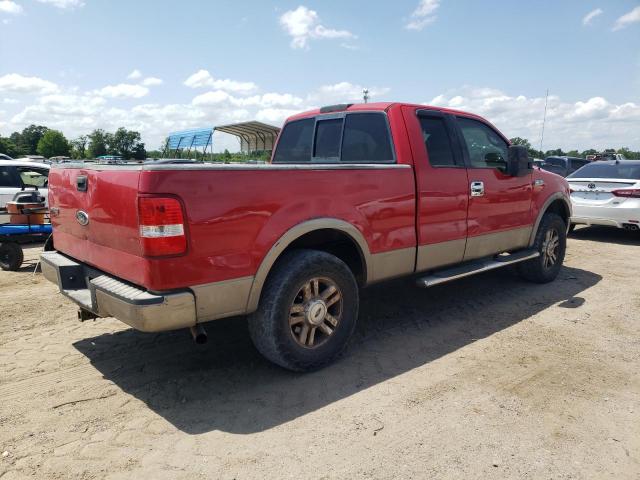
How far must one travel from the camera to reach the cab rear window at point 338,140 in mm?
4383

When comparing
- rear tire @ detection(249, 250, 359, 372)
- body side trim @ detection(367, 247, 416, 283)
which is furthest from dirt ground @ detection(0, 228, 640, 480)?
body side trim @ detection(367, 247, 416, 283)

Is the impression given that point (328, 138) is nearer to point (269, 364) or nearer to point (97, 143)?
point (269, 364)

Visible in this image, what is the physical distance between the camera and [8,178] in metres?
8.84

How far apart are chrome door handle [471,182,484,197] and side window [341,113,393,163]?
0.99 m

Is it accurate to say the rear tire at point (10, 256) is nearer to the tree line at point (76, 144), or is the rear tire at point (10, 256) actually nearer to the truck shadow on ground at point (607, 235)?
the truck shadow on ground at point (607, 235)

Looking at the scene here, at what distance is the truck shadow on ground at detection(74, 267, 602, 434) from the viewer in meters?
3.11

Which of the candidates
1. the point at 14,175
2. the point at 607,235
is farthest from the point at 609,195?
the point at 14,175

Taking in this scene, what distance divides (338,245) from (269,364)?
3.71 ft

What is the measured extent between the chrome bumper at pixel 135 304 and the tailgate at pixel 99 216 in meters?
0.09

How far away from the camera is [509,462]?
2551 mm

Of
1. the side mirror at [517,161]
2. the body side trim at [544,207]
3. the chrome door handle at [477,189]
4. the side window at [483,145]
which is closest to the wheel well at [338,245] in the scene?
the chrome door handle at [477,189]

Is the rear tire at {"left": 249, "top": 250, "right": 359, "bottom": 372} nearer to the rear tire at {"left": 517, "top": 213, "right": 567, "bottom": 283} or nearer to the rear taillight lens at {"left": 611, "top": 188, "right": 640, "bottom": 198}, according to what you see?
the rear tire at {"left": 517, "top": 213, "right": 567, "bottom": 283}

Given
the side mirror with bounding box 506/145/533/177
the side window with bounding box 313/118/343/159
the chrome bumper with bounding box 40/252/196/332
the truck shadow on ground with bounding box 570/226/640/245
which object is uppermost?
the side window with bounding box 313/118/343/159

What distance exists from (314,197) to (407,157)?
1167mm
